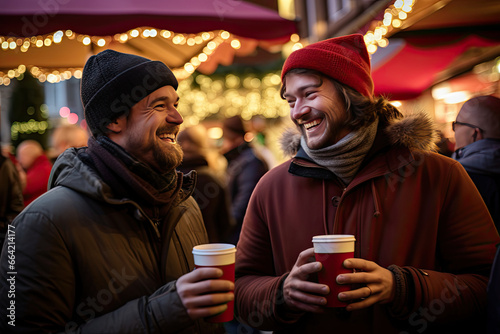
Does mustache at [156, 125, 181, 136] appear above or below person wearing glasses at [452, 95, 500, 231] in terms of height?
above

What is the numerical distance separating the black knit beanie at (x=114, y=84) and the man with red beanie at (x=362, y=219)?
757 mm

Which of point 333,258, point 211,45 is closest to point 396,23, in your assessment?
point 211,45

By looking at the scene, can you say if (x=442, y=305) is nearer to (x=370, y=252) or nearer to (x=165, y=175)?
(x=370, y=252)

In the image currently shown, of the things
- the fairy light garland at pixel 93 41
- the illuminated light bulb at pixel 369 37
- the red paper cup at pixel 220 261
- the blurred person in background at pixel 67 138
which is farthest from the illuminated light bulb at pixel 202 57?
the red paper cup at pixel 220 261

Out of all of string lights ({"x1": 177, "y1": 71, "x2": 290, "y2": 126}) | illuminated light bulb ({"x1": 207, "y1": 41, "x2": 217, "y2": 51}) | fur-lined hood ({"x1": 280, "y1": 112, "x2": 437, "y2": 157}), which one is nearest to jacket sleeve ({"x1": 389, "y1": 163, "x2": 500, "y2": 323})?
fur-lined hood ({"x1": 280, "y1": 112, "x2": 437, "y2": 157})

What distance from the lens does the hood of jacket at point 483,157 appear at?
3083 mm

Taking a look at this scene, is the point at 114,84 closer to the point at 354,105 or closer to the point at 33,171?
the point at 354,105

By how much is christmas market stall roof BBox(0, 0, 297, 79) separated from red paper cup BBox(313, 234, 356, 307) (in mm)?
3424

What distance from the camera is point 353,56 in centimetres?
224

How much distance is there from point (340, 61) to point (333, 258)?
Result: 3.53 feet

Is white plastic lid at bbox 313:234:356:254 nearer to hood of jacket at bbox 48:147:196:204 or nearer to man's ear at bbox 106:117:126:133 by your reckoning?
hood of jacket at bbox 48:147:196:204

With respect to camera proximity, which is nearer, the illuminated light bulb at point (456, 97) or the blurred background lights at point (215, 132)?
the illuminated light bulb at point (456, 97)

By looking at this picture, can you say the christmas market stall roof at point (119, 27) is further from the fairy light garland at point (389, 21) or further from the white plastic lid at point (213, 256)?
the white plastic lid at point (213, 256)

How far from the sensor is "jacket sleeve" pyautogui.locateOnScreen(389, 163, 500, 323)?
5.83 ft
